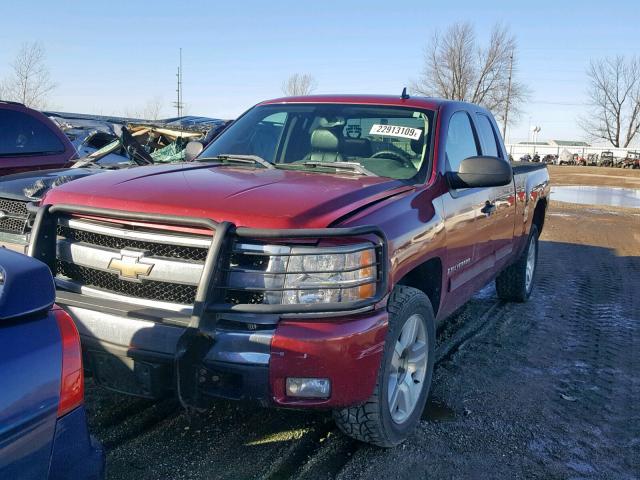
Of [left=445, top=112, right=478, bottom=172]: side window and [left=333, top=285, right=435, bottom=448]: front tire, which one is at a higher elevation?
[left=445, top=112, right=478, bottom=172]: side window

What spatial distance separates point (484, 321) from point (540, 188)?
69.8 inches

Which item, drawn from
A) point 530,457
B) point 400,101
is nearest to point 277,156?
point 400,101

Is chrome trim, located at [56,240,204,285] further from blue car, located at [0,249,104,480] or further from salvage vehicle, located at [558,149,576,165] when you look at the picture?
salvage vehicle, located at [558,149,576,165]

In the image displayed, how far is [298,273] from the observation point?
2760 mm

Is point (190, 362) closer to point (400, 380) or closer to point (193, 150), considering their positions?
point (400, 380)

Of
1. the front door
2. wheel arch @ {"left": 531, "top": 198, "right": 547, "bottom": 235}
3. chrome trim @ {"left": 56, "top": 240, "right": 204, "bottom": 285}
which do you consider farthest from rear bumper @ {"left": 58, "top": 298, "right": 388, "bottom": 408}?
wheel arch @ {"left": 531, "top": 198, "right": 547, "bottom": 235}

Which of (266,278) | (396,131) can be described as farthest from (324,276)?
(396,131)

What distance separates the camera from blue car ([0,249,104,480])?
5.47 feet

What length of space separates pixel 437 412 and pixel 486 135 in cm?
264

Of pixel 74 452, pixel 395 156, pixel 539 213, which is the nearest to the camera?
pixel 74 452

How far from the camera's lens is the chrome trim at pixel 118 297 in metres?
2.85

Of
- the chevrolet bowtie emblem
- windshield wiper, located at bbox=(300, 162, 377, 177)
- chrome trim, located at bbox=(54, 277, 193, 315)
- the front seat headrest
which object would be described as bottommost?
chrome trim, located at bbox=(54, 277, 193, 315)

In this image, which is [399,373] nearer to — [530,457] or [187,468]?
[530,457]

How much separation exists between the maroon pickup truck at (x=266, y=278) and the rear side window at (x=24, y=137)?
356cm
